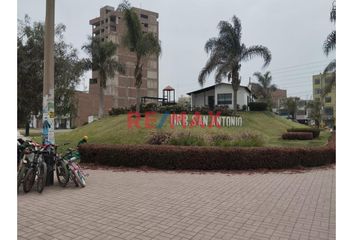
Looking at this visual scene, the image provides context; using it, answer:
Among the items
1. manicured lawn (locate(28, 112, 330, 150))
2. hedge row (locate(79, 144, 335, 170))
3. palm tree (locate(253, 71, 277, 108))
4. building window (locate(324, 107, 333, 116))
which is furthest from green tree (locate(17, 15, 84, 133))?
building window (locate(324, 107, 333, 116))

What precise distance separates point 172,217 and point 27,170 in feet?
12.2

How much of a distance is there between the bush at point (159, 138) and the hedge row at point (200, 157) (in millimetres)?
1909

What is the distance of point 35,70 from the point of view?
49.1 feet

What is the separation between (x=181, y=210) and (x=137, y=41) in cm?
2037

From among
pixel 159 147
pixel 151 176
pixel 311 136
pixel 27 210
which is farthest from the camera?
pixel 311 136

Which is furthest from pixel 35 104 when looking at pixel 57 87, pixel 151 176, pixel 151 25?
pixel 151 25

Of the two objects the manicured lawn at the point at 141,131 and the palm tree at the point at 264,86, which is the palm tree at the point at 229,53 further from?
the palm tree at the point at 264,86

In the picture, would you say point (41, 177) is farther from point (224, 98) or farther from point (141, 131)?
point (224, 98)

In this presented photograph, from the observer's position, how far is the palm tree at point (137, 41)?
76.8 ft

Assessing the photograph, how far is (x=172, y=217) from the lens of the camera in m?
4.98

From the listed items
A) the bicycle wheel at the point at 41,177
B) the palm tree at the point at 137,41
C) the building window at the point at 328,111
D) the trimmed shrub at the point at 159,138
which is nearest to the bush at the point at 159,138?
the trimmed shrub at the point at 159,138

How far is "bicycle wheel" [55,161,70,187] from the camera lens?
7357 mm

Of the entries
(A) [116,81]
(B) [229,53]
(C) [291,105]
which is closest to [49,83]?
(B) [229,53]

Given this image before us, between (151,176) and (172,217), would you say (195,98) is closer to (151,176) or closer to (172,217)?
(151,176)
